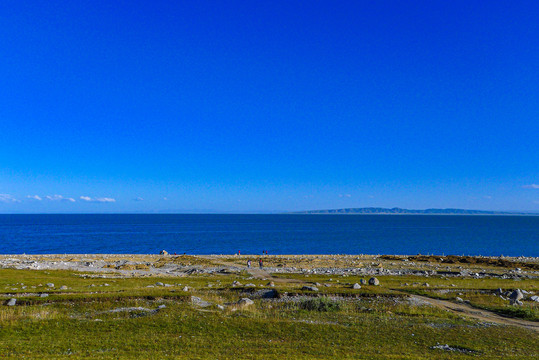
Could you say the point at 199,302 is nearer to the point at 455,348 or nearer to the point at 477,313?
the point at 455,348

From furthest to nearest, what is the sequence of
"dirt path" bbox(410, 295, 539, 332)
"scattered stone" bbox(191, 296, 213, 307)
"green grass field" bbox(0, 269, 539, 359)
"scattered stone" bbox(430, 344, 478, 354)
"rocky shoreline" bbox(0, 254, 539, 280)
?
"rocky shoreline" bbox(0, 254, 539, 280) < "scattered stone" bbox(191, 296, 213, 307) < "dirt path" bbox(410, 295, 539, 332) < "scattered stone" bbox(430, 344, 478, 354) < "green grass field" bbox(0, 269, 539, 359)

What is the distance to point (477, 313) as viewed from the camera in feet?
99.8

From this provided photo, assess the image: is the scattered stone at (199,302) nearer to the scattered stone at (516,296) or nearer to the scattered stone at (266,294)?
the scattered stone at (266,294)

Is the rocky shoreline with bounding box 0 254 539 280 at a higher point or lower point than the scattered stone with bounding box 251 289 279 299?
lower

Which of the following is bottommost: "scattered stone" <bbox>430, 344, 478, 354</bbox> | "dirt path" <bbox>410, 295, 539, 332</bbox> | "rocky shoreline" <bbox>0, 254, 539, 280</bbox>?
"rocky shoreline" <bbox>0, 254, 539, 280</bbox>

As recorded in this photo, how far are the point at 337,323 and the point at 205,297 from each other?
1365 cm

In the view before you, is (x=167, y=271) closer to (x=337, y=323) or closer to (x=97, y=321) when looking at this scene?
(x=97, y=321)

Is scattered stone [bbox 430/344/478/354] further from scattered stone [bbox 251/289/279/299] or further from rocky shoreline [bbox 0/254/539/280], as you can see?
rocky shoreline [bbox 0/254/539/280]

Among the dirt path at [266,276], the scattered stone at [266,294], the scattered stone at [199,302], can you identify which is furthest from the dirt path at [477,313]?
the scattered stone at [199,302]

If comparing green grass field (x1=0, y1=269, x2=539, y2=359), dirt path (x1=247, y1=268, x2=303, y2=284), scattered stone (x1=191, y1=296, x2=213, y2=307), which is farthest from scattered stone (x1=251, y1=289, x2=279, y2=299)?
dirt path (x1=247, y1=268, x2=303, y2=284)

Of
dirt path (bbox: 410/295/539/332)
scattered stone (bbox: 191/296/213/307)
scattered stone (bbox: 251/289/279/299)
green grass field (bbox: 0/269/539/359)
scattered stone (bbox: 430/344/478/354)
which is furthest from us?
scattered stone (bbox: 251/289/279/299)

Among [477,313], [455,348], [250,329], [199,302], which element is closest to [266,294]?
[199,302]

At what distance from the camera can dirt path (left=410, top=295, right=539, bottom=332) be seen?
26.9 metres

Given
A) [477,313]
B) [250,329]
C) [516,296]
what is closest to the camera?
[250,329]
